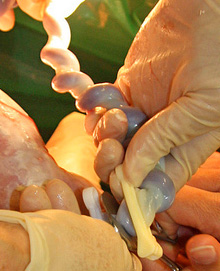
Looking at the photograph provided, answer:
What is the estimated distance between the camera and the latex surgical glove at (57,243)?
371 mm

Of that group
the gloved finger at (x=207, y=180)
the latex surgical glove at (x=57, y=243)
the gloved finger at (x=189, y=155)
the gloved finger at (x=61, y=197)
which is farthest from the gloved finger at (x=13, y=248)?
the gloved finger at (x=207, y=180)

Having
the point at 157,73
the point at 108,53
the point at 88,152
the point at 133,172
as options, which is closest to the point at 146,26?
the point at 157,73

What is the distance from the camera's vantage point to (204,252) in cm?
60

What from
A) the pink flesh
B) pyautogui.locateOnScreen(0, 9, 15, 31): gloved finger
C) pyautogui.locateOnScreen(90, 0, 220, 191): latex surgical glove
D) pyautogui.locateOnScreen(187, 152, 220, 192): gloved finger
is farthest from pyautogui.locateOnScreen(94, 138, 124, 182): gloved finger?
pyautogui.locateOnScreen(0, 9, 15, 31): gloved finger

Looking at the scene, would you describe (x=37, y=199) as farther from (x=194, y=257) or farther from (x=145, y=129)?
(x=194, y=257)

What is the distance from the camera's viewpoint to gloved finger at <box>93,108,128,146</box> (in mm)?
551

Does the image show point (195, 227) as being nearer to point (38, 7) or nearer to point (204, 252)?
point (204, 252)

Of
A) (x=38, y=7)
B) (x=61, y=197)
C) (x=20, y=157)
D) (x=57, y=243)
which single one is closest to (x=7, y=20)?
(x=38, y=7)

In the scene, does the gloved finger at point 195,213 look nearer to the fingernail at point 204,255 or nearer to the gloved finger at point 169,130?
the fingernail at point 204,255

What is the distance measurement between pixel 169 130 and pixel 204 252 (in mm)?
221

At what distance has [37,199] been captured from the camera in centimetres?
49

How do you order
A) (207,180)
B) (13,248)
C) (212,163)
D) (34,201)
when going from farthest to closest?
(212,163)
(207,180)
(34,201)
(13,248)

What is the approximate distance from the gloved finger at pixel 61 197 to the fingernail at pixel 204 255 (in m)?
0.21

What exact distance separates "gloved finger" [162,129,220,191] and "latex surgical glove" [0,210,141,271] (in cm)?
13
